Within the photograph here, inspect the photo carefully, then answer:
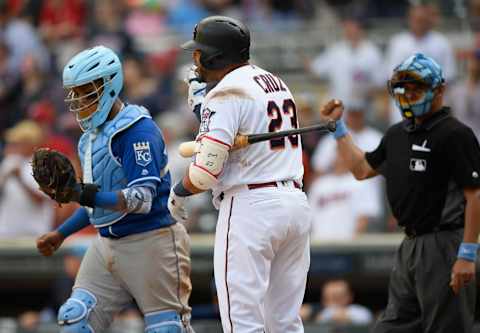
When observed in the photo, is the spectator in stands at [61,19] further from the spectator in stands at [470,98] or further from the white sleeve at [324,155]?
the spectator in stands at [470,98]

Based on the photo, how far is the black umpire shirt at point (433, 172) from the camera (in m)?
7.26

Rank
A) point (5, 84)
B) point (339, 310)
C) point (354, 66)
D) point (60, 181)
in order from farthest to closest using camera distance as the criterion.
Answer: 1. point (5, 84)
2. point (354, 66)
3. point (339, 310)
4. point (60, 181)

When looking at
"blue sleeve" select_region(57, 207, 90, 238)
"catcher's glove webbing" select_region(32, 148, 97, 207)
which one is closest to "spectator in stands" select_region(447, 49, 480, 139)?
"blue sleeve" select_region(57, 207, 90, 238)

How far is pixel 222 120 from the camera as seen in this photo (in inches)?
261

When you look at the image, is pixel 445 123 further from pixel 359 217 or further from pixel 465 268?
pixel 359 217

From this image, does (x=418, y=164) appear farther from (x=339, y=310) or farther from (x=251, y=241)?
(x=339, y=310)

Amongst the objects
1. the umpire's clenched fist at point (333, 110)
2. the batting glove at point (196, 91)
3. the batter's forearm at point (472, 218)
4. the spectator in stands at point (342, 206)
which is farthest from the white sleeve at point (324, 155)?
the batter's forearm at point (472, 218)

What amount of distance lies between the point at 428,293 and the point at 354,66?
6293 mm

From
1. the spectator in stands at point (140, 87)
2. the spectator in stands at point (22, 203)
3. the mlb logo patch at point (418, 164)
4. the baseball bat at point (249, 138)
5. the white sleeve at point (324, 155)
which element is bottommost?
the spectator in stands at point (22, 203)

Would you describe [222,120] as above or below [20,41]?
above

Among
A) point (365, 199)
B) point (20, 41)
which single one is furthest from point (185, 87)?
point (20, 41)

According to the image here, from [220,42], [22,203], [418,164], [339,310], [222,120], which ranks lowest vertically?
[339,310]

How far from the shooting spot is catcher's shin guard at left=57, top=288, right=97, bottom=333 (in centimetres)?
718

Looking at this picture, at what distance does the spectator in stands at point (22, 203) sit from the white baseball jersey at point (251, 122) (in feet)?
19.6
